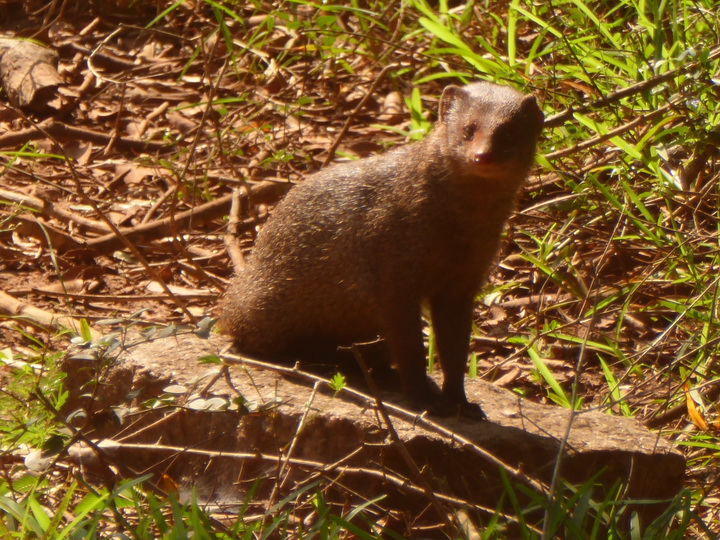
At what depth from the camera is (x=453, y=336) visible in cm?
334

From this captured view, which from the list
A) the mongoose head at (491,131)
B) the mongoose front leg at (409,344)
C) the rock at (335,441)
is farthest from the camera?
the mongoose front leg at (409,344)

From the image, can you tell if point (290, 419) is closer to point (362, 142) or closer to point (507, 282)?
point (507, 282)

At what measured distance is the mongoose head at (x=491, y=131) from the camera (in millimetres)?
3090

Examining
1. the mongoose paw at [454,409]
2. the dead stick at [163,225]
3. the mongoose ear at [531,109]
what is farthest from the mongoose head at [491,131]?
the dead stick at [163,225]

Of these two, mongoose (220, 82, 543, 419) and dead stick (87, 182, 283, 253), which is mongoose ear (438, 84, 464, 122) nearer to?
mongoose (220, 82, 543, 419)

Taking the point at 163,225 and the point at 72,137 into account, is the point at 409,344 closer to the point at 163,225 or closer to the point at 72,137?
the point at 163,225

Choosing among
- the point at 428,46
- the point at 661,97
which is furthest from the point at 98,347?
the point at 428,46

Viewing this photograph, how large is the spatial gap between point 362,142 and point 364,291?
8.82 feet

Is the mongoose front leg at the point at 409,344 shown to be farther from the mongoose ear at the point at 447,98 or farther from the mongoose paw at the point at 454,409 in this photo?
the mongoose ear at the point at 447,98

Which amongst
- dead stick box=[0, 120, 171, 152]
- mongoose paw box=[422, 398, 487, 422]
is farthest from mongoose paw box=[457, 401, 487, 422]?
dead stick box=[0, 120, 171, 152]

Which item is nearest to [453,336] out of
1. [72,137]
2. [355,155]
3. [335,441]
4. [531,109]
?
[335,441]

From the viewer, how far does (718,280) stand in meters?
3.65

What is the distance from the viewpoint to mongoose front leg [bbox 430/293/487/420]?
329 cm

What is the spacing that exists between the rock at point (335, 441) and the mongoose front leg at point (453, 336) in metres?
0.17
